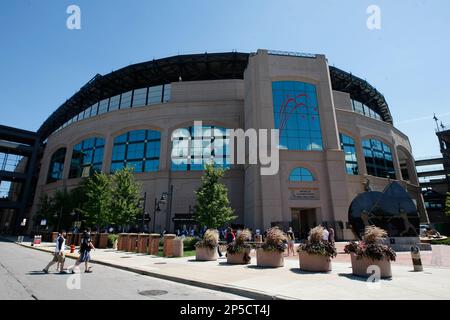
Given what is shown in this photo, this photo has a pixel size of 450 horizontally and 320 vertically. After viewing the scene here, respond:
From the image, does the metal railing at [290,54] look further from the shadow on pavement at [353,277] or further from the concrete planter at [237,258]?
the shadow on pavement at [353,277]

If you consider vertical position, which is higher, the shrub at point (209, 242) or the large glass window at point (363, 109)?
the large glass window at point (363, 109)

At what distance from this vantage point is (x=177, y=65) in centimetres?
4919

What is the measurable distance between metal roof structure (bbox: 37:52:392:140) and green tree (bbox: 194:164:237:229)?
27.5 metres

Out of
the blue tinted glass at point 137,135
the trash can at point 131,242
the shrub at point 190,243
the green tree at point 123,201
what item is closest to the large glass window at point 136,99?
the blue tinted glass at point 137,135

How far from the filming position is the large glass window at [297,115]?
34844mm

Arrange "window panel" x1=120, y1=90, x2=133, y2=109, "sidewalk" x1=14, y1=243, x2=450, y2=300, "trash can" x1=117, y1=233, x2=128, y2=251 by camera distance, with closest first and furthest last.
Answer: "sidewalk" x1=14, y1=243, x2=450, y2=300 → "trash can" x1=117, y1=233, x2=128, y2=251 → "window panel" x1=120, y1=90, x2=133, y2=109

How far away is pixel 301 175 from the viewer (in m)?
33.6

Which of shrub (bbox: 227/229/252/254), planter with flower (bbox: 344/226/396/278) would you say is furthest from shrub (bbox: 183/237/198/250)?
planter with flower (bbox: 344/226/396/278)

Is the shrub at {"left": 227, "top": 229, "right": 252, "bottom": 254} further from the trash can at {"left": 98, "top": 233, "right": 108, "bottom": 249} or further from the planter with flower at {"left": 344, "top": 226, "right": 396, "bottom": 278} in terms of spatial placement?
the trash can at {"left": 98, "top": 233, "right": 108, "bottom": 249}

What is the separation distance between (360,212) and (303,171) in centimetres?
1225

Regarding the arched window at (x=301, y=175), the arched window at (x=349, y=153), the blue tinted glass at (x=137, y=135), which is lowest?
the arched window at (x=301, y=175)

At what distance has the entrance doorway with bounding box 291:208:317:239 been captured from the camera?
34.1 m
